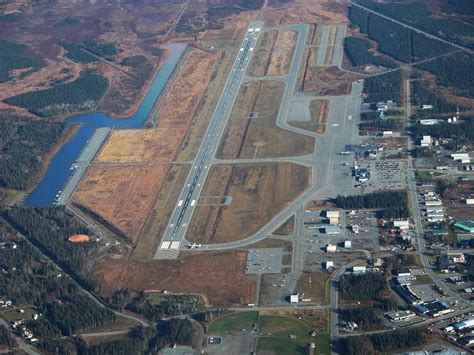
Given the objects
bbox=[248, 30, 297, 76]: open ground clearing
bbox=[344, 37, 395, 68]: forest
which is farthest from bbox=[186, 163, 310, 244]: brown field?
bbox=[344, 37, 395, 68]: forest

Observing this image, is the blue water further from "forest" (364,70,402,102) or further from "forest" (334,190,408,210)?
"forest" (334,190,408,210)

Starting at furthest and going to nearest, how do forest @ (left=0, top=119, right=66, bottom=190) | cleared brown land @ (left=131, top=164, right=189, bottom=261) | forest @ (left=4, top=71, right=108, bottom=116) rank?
forest @ (left=4, top=71, right=108, bottom=116), forest @ (left=0, top=119, right=66, bottom=190), cleared brown land @ (left=131, top=164, right=189, bottom=261)

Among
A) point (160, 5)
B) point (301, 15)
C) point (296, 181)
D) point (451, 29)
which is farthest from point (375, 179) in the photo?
point (160, 5)

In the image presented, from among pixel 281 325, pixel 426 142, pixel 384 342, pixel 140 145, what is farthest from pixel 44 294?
pixel 426 142

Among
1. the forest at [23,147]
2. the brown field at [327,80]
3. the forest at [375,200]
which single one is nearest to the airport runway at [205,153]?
the brown field at [327,80]

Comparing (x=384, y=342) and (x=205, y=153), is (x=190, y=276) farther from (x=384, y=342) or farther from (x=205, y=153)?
(x=205, y=153)

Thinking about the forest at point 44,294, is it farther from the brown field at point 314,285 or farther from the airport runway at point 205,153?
the brown field at point 314,285
